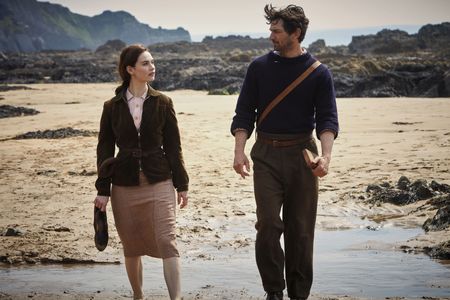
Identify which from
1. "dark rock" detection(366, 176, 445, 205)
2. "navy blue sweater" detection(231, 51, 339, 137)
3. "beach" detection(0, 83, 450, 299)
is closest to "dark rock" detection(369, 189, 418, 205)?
"dark rock" detection(366, 176, 445, 205)

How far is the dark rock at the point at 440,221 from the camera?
7.44 meters

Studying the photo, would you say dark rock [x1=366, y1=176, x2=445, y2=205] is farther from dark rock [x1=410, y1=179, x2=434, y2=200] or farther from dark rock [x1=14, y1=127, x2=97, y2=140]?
dark rock [x1=14, y1=127, x2=97, y2=140]

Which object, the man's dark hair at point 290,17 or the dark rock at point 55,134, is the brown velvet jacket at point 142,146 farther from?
the dark rock at point 55,134

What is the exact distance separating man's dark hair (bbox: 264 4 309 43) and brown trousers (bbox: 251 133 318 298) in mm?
710

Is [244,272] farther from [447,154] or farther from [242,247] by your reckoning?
[447,154]

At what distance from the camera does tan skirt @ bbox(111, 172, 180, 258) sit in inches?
183

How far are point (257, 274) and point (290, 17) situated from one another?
2.48 m

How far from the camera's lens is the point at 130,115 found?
472cm

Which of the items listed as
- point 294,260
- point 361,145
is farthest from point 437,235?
point 361,145

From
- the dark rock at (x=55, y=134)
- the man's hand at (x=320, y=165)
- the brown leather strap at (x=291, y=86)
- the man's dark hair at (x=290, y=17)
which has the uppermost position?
the man's dark hair at (x=290, y=17)

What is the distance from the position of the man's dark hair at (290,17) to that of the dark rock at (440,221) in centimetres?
352

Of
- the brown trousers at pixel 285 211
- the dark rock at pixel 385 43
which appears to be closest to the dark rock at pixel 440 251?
the brown trousers at pixel 285 211

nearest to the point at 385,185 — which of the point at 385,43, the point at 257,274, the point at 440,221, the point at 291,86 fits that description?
the point at 440,221

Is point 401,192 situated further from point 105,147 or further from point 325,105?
point 105,147
